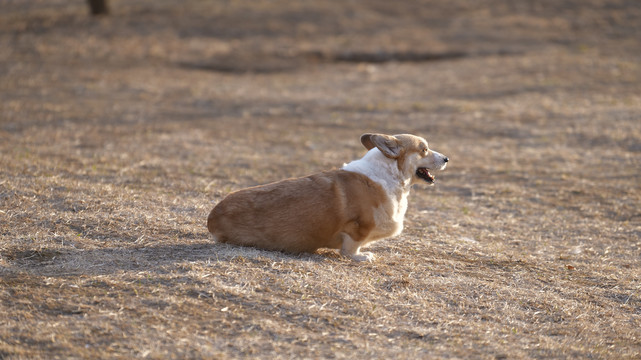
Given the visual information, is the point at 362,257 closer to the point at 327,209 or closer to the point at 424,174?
the point at 327,209

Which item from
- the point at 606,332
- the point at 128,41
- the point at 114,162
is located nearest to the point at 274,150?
the point at 114,162

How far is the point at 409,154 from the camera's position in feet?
21.9

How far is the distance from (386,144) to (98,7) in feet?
64.2

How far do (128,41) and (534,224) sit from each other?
1613 centimetres

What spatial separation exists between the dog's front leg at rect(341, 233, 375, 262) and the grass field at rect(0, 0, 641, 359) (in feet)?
0.55

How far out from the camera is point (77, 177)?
9016mm

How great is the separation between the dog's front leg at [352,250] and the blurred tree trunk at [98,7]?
64.7 ft

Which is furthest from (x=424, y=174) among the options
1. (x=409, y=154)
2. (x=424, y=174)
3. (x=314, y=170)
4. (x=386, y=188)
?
(x=314, y=170)

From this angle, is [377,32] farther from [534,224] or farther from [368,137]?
[368,137]

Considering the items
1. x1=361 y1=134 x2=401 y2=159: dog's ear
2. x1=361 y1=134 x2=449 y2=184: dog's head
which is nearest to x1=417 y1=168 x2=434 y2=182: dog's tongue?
x1=361 y1=134 x2=449 y2=184: dog's head

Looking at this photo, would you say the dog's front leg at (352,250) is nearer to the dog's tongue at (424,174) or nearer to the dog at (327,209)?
the dog at (327,209)

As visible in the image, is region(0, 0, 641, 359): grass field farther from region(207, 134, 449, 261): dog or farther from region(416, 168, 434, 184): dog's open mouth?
region(416, 168, 434, 184): dog's open mouth

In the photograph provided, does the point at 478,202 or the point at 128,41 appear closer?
the point at 478,202

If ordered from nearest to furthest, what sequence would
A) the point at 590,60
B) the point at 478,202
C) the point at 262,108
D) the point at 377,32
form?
1. the point at 478,202
2. the point at 262,108
3. the point at 590,60
4. the point at 377,32
